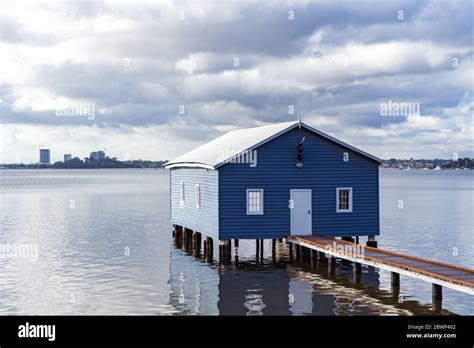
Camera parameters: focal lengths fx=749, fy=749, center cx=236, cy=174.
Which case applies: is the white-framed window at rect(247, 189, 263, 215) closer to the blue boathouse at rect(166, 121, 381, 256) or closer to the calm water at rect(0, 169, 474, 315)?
the blue boathouse at rect(166, 121, 381, 256)

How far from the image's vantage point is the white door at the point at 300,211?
3509cm

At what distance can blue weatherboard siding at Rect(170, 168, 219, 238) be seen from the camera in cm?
3516

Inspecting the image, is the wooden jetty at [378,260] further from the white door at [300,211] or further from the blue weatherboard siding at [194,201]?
the blue weatherboard siding at [194,201]

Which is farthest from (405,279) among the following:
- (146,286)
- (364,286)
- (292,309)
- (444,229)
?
(444,229)

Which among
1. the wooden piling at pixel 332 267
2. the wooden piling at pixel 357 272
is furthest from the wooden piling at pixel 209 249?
the wooden piling at pixel 357 272

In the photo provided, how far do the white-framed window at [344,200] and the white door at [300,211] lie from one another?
1506mm

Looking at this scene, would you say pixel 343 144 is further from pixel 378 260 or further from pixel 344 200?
pixel 378 260

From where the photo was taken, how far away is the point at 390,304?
27.0 meters

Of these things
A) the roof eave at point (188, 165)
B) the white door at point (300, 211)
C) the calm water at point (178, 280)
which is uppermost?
the roof eave at point (188, 165)

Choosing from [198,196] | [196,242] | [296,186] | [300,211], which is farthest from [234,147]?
[196,242]

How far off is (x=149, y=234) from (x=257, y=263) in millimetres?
17668

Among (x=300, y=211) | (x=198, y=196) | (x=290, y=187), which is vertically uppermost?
(x=290, y=187)

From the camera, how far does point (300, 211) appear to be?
35219 mm

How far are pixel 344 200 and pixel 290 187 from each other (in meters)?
2.91
